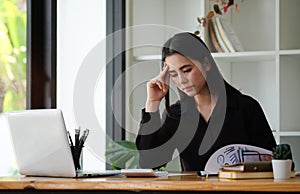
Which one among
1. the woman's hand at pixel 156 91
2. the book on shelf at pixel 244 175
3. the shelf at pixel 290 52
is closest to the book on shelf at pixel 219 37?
the shelf at pixel 290 52

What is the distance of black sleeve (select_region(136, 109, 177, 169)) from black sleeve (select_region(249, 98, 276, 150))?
35 cm

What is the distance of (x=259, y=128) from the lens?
2900mm

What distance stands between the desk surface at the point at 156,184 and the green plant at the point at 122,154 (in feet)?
5.85

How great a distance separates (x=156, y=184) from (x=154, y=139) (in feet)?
3.17

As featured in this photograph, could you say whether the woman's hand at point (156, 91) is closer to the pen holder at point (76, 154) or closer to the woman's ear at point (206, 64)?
the woman's ear at point (206, 64)

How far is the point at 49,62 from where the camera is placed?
310 centimetres

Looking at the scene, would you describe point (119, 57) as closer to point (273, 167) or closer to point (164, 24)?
point (164, 24)

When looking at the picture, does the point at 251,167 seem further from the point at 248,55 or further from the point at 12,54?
the point at 248,55

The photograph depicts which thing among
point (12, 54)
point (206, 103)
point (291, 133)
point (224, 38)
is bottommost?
point (291, 133)

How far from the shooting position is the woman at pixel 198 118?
9.44ft

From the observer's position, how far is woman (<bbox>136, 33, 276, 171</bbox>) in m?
2.88

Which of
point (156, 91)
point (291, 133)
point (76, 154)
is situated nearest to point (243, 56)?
point (291, 133)

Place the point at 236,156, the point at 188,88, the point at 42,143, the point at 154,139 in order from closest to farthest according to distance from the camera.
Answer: the point at 42,143 < the point at 236,156 < the point at 154,139 < the point at 188,88

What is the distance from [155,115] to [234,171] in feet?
2.76
